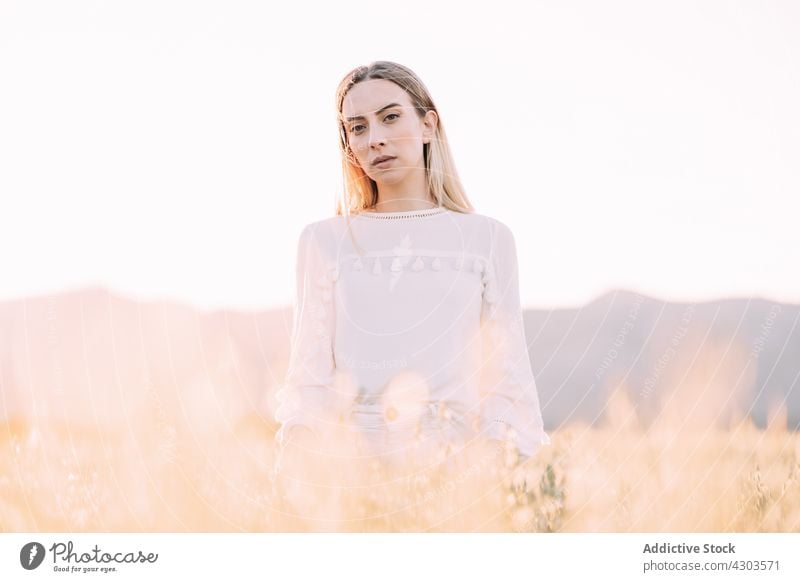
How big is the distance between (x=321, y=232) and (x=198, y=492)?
1.07m

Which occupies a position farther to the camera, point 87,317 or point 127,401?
point 87,317

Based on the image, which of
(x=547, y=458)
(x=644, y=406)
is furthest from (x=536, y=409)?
(x=644, y=406)

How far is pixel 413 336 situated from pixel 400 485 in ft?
2.11

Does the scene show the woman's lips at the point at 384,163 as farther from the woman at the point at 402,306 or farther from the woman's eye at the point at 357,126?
the woman's eye at the point at 357,126

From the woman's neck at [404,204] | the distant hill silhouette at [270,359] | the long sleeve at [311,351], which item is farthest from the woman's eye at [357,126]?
the distant hill silhouette at [270,359]

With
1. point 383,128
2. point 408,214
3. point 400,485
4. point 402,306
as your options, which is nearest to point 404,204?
point 408,214

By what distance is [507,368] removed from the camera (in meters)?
3.64

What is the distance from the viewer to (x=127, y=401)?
398 centimetres

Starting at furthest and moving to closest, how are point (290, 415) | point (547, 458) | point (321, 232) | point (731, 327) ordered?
point (731, 327)
point (321, 232)
point (290, 415)
point (547, 458)

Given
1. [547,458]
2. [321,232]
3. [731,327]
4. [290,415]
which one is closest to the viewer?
[547,458]

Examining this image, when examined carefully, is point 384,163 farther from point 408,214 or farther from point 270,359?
point 270,359
